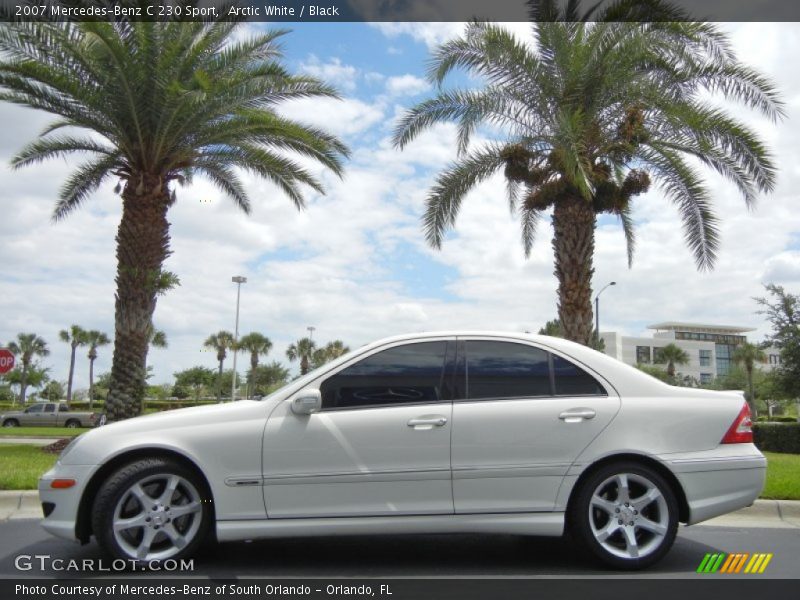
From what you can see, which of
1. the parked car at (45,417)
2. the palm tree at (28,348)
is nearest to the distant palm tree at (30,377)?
the palm tree at (28,348)

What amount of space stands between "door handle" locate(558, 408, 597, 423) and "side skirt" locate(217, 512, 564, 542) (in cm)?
59

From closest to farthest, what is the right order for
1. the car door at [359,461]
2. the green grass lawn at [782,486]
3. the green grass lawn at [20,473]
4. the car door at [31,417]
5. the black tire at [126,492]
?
the black tire at [126,492], the car door at [359,461], the green grass lawn at [782,486], the green grass lawn at [20,473], the car door at [31,417]

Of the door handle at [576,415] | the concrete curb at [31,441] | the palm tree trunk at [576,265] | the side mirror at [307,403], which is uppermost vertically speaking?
the palm tree trunk at [576,265]

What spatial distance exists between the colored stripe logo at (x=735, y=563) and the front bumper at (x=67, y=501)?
154 inches

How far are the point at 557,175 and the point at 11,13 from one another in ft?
32.2

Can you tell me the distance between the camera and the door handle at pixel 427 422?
479cm

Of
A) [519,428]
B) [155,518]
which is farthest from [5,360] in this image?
[519,428]

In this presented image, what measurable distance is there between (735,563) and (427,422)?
91.7 inches

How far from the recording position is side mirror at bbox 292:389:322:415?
4781 millimetres

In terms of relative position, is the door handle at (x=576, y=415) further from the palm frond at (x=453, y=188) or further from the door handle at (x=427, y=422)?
the palm frond at (x=453, y=188)

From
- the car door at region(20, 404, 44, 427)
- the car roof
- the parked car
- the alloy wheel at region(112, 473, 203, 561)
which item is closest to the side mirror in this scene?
the car roof

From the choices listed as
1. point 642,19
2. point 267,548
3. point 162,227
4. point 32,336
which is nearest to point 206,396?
point 32,336
